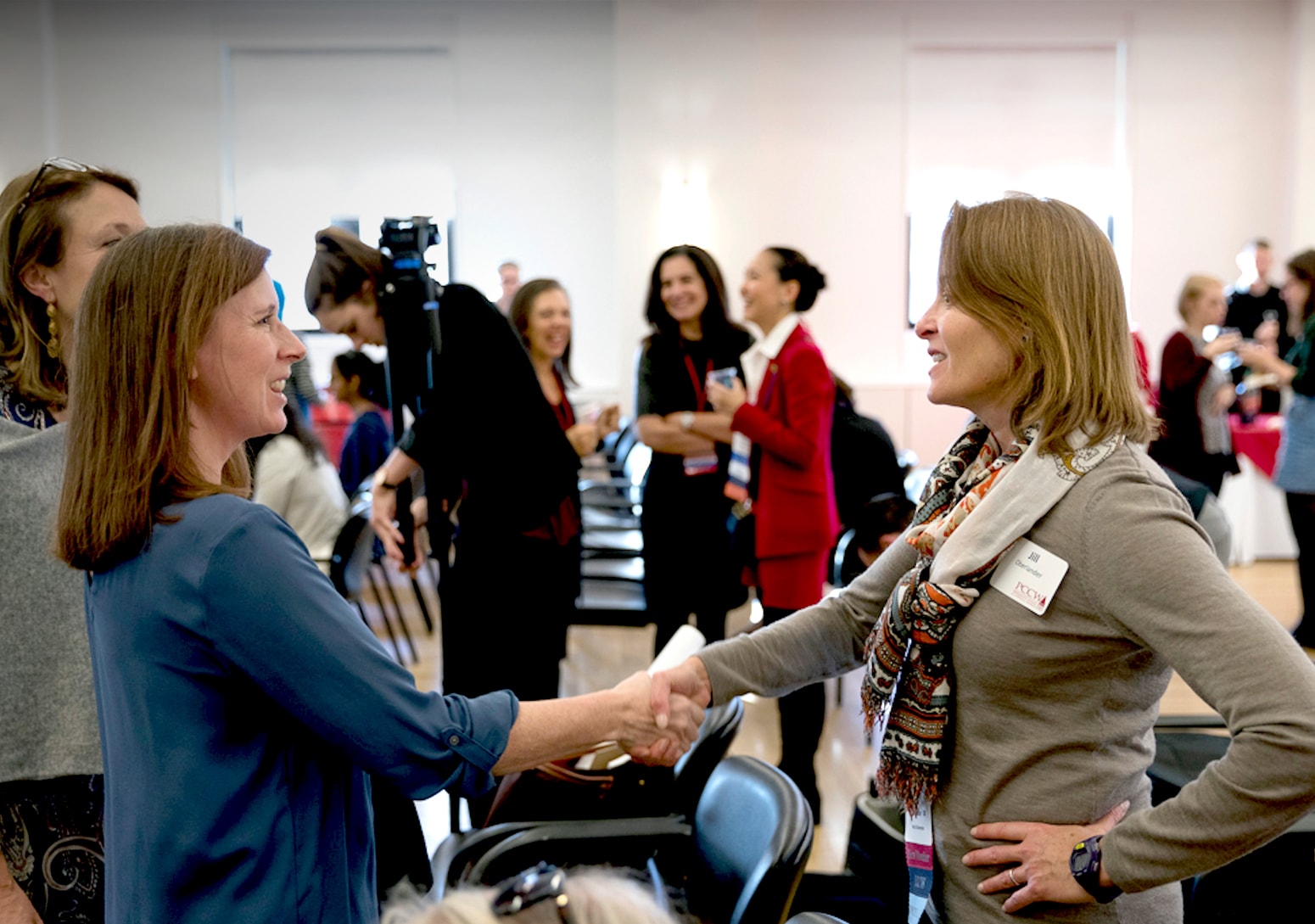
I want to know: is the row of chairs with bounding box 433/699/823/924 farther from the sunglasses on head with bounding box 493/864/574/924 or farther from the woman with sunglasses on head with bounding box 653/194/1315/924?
the sunglasses on head with bounding box 493/864/574/924

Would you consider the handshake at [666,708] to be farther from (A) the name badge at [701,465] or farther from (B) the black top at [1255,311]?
(B) the black top at [1255,311]

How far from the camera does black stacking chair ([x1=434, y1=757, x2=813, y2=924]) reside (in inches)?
52.6

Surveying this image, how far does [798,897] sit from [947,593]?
1693 millimetres

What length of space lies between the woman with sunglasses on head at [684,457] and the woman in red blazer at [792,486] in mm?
211

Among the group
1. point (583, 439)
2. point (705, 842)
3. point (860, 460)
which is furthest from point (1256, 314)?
point (705, 842)

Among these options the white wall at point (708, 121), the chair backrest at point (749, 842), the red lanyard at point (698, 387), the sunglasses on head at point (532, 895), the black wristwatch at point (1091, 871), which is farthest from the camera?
the white wall at point (708, 121)

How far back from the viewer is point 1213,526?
2.46 meters

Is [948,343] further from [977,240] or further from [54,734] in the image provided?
[54,734]

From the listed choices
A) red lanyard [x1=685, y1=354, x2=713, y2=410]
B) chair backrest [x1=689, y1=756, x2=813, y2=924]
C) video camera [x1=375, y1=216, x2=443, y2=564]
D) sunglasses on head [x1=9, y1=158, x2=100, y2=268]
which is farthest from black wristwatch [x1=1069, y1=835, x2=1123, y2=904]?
red lanyard [x1=685, y1=354, x2=713, y2=410]

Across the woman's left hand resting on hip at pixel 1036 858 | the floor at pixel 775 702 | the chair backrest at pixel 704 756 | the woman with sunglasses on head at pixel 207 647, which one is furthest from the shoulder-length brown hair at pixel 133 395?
the floor at pixel 775 702

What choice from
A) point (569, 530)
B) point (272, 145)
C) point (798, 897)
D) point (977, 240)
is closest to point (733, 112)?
point (272, 145)

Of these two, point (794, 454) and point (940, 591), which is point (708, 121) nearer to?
point (794, 454)

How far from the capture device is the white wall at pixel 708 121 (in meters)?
7.90

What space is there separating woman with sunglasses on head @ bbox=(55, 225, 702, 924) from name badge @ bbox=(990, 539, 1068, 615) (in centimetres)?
58
